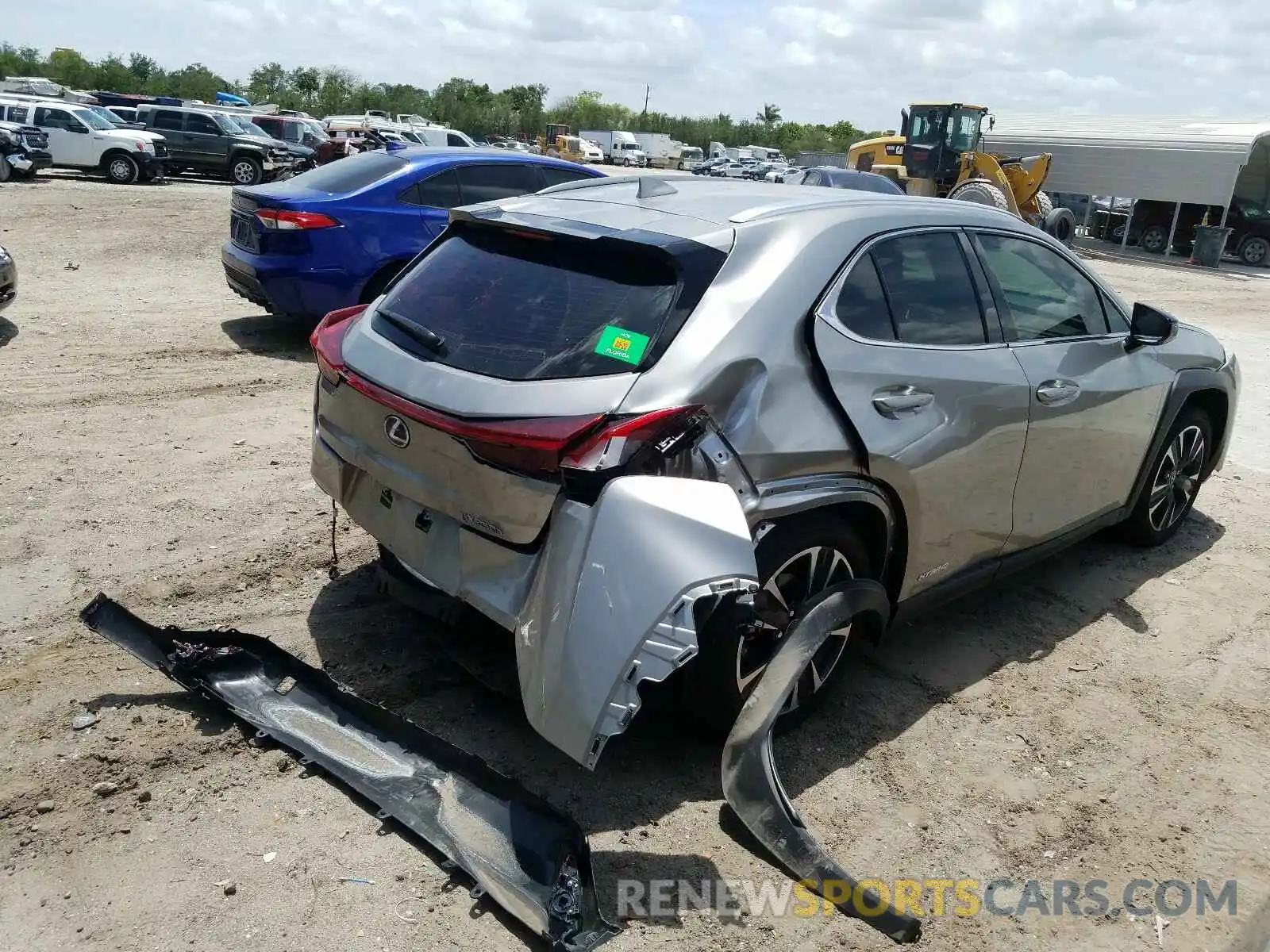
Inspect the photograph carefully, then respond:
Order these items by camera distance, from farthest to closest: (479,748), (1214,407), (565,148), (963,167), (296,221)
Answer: (565,148) → (963,167) → (296,221) → (1214,407) → (479,748)

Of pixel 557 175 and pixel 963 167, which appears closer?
pixel 557 175

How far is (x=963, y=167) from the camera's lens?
76.5ft

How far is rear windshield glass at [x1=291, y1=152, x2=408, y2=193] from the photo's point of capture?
27.0 ft

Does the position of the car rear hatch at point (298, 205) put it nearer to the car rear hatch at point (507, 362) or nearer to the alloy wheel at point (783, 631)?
the car rear hatch at point (507, 362)

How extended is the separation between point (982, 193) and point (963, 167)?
3177mm

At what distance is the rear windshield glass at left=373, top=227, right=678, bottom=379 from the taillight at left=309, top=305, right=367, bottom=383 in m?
0.18

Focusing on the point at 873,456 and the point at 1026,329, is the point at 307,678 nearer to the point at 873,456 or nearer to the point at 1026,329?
the point at 873,456

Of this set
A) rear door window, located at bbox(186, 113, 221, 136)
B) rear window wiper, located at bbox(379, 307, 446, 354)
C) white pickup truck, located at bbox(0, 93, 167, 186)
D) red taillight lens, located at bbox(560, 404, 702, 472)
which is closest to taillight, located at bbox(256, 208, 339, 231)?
rear window wiper, located at bbox(379, 307, 446, 354)

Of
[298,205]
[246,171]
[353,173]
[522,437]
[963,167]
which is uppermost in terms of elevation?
[963,167]

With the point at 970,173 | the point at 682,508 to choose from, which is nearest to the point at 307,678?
the point at 682,508

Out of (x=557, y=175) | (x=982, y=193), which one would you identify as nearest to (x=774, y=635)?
(x=557, y=175)

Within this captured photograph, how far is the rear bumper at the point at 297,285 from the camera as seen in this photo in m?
7.84

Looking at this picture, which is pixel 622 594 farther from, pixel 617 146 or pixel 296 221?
pixel 617 146

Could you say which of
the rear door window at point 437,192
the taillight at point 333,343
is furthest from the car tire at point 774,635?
the rear door window at point 437,192
